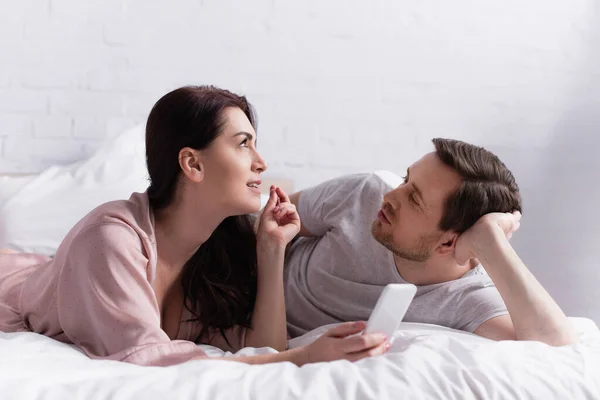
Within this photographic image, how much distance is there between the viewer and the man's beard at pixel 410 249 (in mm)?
1698

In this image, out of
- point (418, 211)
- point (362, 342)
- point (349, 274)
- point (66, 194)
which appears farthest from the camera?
point (66, 194)

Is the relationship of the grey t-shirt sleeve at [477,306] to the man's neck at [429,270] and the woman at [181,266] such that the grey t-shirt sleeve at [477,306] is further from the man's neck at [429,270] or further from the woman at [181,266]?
the woman at [181,266]

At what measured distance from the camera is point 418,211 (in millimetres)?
1687

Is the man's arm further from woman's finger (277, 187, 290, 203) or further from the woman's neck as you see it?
the woman's neck

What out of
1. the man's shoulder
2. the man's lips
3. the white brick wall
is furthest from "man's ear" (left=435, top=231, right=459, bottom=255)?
the white brick wall

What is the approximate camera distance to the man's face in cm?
167

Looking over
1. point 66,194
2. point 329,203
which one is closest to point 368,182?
point 329,203

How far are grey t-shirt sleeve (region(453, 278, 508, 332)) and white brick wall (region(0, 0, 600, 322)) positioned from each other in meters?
1.04

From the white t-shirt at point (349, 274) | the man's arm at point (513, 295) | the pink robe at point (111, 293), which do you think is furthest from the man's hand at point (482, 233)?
the pink robe at point (111, 293)

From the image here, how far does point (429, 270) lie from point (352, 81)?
43.0 inches

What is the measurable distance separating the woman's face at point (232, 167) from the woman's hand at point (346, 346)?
0.36 m

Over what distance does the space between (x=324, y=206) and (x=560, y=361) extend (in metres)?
0.75

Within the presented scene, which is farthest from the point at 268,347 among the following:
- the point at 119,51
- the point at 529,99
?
the point at 529,99

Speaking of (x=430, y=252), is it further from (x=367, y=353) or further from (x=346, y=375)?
(x=346, y=375)
